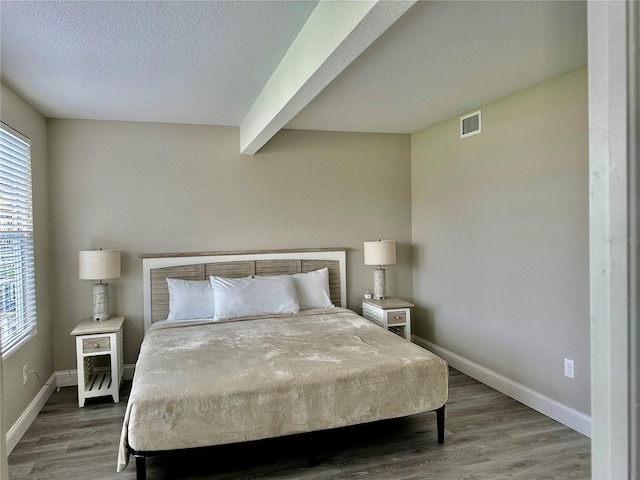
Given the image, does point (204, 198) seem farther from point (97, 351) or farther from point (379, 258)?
point (379, 258)

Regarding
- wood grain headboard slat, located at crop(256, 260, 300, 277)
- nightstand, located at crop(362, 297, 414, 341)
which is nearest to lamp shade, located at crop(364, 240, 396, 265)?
nightstand, located at crop(362, 297, 414, 341)

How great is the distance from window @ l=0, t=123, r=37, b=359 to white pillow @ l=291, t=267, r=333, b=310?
2280 mm

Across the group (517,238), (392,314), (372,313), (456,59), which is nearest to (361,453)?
(392,314)

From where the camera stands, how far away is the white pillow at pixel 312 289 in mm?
4293

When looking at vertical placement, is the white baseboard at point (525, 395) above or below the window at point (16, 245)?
below

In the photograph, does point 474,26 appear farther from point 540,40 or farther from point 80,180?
point 80,180

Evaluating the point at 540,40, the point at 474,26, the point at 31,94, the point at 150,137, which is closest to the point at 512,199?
the point at 540,40

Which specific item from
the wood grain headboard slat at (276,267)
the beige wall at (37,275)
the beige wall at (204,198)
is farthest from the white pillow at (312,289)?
the beige wall at (37,275)

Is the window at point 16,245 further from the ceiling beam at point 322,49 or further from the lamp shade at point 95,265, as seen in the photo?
the ceiling beam at point 322,49

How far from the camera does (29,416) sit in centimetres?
314

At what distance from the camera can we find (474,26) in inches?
86.7

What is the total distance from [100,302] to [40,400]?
2.89 ft

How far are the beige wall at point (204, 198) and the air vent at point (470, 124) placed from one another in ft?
3.28

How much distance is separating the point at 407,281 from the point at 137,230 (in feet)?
9.79
